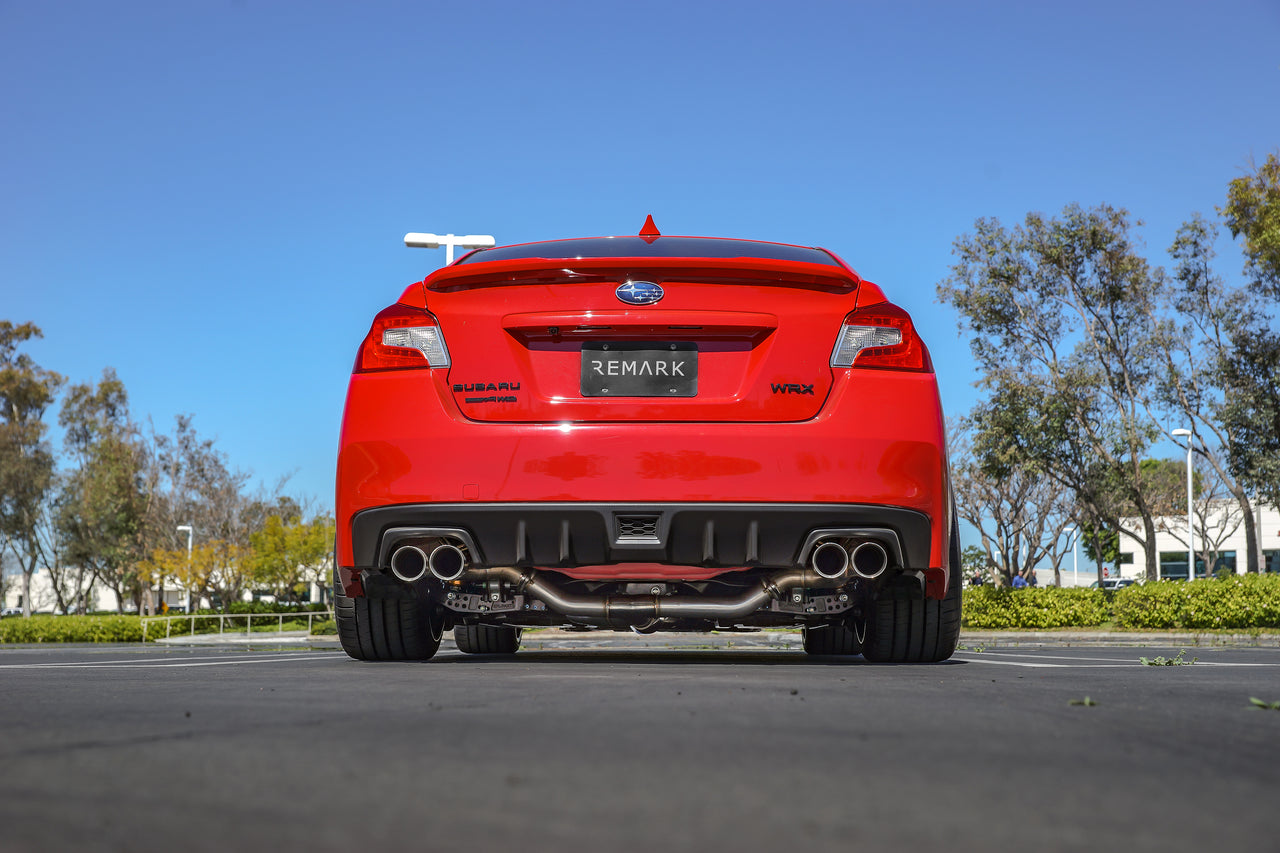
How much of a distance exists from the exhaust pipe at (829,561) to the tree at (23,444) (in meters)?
56.4

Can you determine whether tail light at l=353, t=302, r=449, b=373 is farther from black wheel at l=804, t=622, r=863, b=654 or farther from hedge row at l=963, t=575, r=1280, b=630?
hedge row at l=963, t=575, r=1280, b=630

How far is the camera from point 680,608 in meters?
4.93

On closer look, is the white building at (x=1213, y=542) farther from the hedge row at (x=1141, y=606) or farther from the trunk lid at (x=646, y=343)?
the trunk lid at (x=646, y=343)

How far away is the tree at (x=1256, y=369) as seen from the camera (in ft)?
85.5

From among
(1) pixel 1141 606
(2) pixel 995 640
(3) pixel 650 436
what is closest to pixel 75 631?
(2) pixel 995 640

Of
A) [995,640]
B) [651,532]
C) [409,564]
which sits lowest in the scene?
[995,640]

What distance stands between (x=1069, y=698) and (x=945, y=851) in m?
2.26

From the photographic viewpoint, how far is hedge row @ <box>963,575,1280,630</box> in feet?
57.2

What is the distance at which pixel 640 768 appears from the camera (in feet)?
7.24

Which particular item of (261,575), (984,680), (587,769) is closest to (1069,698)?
(984,680)

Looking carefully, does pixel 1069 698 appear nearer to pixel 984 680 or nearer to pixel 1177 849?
pixel 984 680

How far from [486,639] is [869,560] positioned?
303cm

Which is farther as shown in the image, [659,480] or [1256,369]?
[1256,369]

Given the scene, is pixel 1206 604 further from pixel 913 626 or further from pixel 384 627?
pixel 384 627
